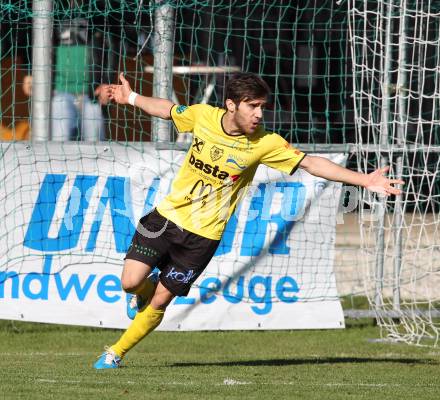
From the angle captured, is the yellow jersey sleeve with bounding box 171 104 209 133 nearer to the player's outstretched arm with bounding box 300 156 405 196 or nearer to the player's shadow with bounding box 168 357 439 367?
the player's outstretched arm with bounding box 300 156 405 196

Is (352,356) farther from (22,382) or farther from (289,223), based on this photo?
(22,382)

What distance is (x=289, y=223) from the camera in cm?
1050

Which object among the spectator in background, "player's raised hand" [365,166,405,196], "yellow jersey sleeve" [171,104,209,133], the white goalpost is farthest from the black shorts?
the spectator in background

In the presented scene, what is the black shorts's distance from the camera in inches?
308

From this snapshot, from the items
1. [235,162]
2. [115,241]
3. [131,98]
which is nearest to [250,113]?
[235,162]

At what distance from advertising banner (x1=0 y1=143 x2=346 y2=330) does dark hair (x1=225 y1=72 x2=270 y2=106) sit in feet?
8.99

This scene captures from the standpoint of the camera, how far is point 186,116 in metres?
7.97

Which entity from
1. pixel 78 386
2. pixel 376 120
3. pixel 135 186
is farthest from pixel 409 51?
pixel 78 386

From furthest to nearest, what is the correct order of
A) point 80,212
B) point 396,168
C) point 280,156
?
1. point 396,168
2. point 80,212
3. point 280,156

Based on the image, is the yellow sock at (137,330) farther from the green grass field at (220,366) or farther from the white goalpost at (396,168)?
the white goalpost at (396,168)

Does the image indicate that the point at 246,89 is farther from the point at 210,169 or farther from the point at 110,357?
the point at 110,357

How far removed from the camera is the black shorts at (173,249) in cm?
783

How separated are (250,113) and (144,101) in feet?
3.21

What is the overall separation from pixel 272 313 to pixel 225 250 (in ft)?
2.41
